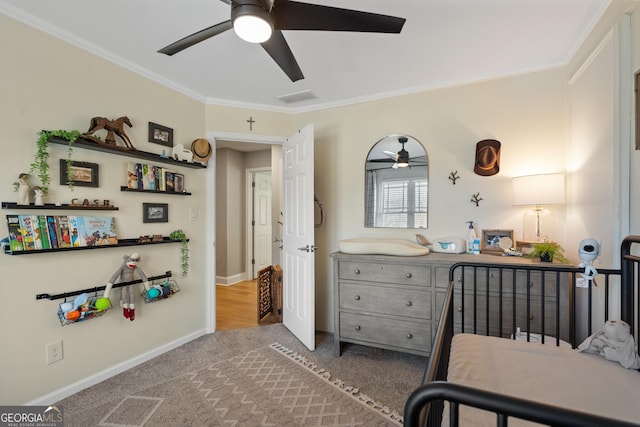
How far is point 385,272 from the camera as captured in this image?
239 centimetres

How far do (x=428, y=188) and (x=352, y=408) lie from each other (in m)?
1.89

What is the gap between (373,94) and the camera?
291 centimetres

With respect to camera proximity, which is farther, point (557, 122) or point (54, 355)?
point (557, 122)

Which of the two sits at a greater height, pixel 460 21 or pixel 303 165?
pixel 460 21

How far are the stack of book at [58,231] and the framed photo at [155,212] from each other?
0.86ft

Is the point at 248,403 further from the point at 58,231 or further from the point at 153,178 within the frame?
the point at 153,178

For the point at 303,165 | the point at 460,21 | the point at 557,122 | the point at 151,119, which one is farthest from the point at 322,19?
the point at 557,122

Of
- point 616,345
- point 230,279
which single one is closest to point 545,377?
point 616,345

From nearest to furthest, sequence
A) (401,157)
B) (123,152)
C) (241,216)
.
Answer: (123,152)
(401,157)
(241,216)

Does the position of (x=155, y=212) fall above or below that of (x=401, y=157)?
below

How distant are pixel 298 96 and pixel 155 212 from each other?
175 cm

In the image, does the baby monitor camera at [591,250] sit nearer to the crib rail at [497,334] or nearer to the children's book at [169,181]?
the crib rail at [497,334]

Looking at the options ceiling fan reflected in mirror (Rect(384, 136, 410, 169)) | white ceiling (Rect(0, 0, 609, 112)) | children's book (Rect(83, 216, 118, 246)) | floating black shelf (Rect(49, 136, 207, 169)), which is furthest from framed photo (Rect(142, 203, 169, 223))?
ceiling fan reflected in mirror (Rect(384, 136, 410, 169))

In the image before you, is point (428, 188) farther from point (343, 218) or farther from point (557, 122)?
point (557, 122)
